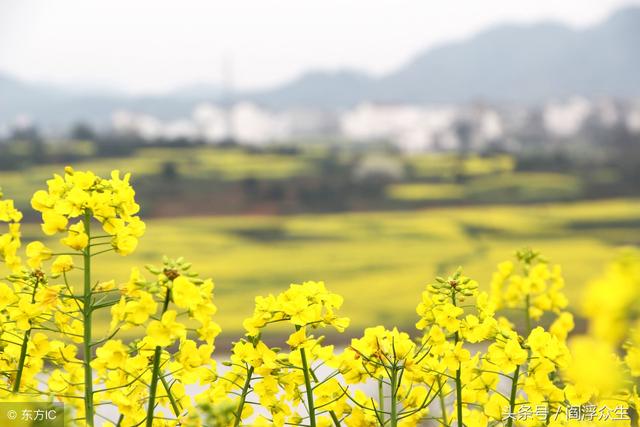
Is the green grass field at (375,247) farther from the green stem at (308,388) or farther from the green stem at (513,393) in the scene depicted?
the green stem at (308,388)

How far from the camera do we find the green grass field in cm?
1678

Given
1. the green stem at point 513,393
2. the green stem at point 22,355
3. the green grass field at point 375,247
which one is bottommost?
the green grass field at point 375,247

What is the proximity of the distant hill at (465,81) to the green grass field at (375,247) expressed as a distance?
1613 inches

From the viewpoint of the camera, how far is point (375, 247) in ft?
71.7

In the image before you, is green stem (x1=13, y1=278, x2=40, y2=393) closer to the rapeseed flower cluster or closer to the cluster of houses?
the rapeseed flower cluster

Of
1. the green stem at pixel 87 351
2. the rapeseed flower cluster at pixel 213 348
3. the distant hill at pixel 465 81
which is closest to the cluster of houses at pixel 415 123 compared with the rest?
the distant hill at pixel 465 81

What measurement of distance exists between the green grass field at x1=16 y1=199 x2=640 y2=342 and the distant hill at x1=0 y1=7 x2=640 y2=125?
40960mm

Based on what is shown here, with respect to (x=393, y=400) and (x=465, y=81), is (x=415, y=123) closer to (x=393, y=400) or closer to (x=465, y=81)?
(x=393, y=400)

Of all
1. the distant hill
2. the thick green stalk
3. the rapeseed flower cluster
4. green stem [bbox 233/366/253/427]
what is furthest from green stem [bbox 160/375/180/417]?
the distant hill

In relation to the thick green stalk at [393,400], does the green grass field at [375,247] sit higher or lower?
lower

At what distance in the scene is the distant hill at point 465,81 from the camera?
69.1m

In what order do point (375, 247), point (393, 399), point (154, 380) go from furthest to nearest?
point (375, 247)
point (393, 399)
point (154, 380)

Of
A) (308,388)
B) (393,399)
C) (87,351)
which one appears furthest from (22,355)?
(393,399)

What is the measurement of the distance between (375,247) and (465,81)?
84472 millimetres
